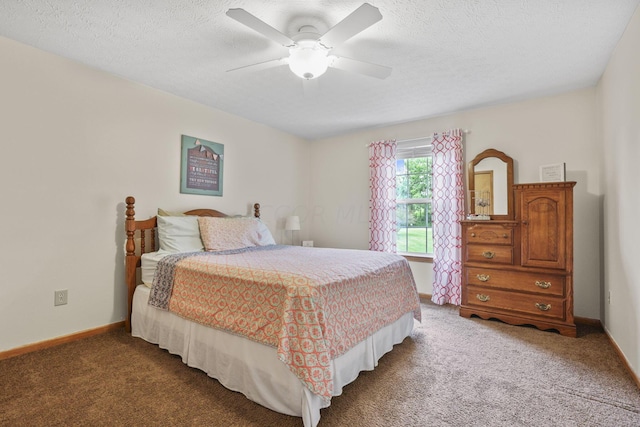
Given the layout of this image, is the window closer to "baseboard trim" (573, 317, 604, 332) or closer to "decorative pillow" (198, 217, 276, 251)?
"baseboard trim" (573, 317, 604, 332)

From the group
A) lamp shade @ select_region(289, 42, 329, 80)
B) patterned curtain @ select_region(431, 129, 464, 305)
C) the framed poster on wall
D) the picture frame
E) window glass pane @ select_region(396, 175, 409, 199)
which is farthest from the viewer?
window glass pane @ select_region(396, 175, 409, 199)

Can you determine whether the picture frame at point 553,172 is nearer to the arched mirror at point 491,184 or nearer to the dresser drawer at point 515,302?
the arched mirror at point 491,184

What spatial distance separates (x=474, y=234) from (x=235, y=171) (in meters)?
2.87

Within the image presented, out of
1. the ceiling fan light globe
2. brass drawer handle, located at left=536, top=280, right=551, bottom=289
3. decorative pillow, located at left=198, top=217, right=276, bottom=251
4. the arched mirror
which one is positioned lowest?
Result: brass drawer handle, located at left=536, top=280, right=551, bottom=289

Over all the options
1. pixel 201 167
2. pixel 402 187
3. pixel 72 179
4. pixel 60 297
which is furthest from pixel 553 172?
pixel 60 297

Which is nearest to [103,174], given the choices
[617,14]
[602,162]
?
[617,14]

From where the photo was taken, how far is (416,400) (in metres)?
1.79

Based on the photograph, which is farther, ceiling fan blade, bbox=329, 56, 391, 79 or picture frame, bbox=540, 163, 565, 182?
picture frame, bbox=540, 163, 565, 182

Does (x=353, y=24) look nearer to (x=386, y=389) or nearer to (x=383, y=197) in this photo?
(x=386, y=389)

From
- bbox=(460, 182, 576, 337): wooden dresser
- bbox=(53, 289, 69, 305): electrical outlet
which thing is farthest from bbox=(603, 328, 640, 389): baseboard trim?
bbox=(53, 289, 69, 305): electrical outlet

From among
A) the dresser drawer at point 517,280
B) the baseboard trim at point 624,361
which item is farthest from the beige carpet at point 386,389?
the dresser drawer at point 517,280

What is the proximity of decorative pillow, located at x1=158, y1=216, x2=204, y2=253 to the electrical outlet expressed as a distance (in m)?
0.78

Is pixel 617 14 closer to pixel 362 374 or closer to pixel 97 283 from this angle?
pixel 362 374

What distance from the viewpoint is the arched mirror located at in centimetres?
343
